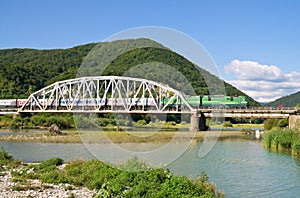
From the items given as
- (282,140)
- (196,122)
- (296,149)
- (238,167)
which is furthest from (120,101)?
(238,167)

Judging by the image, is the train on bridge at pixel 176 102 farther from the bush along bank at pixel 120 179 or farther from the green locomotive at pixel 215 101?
the bush along bank at pixel 120 179

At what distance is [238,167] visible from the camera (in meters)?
28.0

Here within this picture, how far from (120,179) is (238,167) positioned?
12.5 metres

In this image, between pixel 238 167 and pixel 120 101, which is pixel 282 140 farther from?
pixel 120 101

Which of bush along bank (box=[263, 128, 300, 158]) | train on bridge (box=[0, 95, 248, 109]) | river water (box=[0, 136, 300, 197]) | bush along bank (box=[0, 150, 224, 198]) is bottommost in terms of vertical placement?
river water (box=[0, 136, 300, 197])

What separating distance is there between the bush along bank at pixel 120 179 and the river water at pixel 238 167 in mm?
2996

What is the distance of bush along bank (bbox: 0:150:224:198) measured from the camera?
52.9ft

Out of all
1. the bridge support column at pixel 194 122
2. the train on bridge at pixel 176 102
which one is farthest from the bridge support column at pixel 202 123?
the train on bridge at pixel 176 102

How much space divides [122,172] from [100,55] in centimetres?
742

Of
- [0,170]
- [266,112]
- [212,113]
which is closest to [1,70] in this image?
[212,113]

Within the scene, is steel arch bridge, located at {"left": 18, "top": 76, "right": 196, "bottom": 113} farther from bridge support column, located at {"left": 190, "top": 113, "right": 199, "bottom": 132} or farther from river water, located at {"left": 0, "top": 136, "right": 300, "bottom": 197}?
river water, located at {"left": 0, "top": 136, "right": 300, "bottom": 197}

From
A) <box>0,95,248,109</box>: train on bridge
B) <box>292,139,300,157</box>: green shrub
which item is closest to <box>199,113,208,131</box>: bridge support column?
<box>0,95,248,109</box>: train on bridge

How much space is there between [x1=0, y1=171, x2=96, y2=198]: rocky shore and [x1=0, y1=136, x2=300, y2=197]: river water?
22.8 ft

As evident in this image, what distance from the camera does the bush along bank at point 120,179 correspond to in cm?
1611
